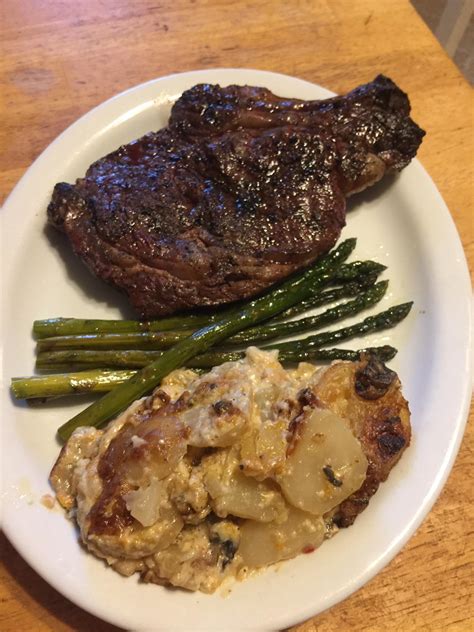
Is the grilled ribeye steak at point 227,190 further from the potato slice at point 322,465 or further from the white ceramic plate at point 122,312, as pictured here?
the potato slice at point 322,465

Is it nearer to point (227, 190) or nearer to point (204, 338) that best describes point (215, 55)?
point (227, 190)

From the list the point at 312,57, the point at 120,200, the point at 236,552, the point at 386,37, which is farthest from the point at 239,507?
the point at 386,37

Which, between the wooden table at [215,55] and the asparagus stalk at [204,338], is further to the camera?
the wooden table at [215,55]

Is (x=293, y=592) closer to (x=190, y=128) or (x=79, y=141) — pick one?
(x=190, y=128)

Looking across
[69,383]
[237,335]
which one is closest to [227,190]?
[237,335]

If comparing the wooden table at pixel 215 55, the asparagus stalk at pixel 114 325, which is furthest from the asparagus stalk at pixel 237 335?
the wooden table at pixel 215 55

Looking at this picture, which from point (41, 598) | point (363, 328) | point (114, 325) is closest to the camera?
point (41, 598)

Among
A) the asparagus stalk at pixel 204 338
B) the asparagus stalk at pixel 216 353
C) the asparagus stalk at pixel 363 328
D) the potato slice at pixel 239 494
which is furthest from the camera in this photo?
the asparagus stalk at pixel 363 328
